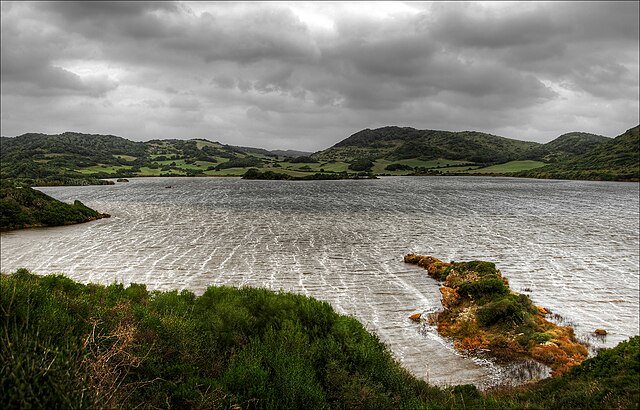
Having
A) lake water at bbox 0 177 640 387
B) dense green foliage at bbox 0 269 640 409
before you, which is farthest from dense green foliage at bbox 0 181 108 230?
dense green foliage at bbox 0 269 640 409

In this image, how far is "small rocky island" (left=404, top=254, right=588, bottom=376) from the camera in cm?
1628

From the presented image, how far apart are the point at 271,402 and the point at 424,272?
2353 centimetres

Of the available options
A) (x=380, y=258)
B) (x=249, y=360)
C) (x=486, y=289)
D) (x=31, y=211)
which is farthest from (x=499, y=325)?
(x=31, y=211)

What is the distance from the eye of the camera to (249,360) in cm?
984

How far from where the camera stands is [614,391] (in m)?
10.2

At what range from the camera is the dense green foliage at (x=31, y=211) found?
166 ft

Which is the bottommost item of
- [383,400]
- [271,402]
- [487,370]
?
[487,370]

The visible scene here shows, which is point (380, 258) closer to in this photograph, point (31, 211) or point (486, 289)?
point (486, 289)

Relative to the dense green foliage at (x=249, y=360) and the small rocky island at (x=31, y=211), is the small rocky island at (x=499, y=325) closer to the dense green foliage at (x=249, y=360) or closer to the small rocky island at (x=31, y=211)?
the dense green foliage at (x=249, y=360)

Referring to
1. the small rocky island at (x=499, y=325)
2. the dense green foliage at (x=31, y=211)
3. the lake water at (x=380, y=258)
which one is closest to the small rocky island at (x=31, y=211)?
the dense green foliage at (x=31, y=211)

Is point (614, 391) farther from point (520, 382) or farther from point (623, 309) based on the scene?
point (623, 309)

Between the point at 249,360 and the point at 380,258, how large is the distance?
26.3 meters

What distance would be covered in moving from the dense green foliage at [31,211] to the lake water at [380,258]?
10.2ft

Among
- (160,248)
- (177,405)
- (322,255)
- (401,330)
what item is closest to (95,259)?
(160,248)
